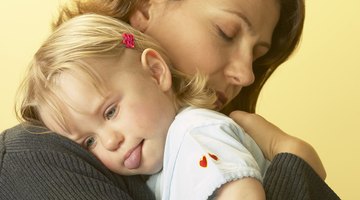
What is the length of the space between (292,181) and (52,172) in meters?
0.38

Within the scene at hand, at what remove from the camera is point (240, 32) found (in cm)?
122

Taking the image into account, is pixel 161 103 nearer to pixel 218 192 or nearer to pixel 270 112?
pixel 218 192

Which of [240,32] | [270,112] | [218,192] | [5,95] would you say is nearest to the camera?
[218,192]

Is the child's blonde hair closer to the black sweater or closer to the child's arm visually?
the black sweater

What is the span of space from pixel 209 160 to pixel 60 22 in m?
0.55

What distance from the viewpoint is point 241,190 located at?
0.81 meters

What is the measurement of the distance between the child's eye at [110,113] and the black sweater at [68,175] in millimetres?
67

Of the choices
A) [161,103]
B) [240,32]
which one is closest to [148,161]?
[161,103]

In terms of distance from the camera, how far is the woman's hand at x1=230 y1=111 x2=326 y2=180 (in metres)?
1.12

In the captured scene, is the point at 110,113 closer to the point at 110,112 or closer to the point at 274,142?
the point at 110,112

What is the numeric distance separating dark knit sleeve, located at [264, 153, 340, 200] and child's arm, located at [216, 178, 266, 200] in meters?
0.13

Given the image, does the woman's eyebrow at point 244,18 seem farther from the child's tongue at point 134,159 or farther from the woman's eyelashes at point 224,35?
the child's tongue at point 134,159

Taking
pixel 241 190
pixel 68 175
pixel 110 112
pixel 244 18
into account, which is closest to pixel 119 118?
pixel 110 112

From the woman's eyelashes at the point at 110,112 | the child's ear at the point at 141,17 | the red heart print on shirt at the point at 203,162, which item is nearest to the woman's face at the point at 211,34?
the child's ear at the point at 141,17
